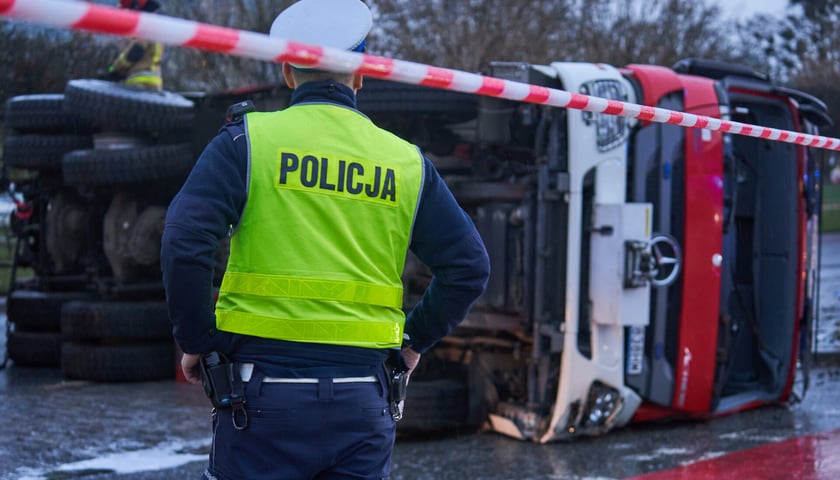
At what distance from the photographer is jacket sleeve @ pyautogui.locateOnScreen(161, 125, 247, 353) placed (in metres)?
2.52

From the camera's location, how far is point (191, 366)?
272cm

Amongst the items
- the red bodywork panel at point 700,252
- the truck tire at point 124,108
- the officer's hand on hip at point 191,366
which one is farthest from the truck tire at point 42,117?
the officer's hand on hip at point 191,366

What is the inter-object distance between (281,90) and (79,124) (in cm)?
183

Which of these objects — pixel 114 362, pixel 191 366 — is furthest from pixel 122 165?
pixel 191 366

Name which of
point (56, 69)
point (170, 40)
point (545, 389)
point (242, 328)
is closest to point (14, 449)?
point (545, 389)

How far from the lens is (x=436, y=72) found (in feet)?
9.29

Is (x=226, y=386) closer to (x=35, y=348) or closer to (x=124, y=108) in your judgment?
(x=124, y=108)

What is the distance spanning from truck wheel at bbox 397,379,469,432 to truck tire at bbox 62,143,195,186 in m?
2.71

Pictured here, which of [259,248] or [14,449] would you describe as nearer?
[259,248]

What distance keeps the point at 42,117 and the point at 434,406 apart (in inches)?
162

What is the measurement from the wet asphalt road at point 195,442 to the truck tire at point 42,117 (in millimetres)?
1938

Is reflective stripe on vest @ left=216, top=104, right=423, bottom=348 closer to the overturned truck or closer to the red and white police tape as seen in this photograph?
the red and white police tape

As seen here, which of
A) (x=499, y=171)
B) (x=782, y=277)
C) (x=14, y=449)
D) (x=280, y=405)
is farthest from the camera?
(x=782, y=277)

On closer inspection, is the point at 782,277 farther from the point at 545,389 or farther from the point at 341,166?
the point at 341,166
